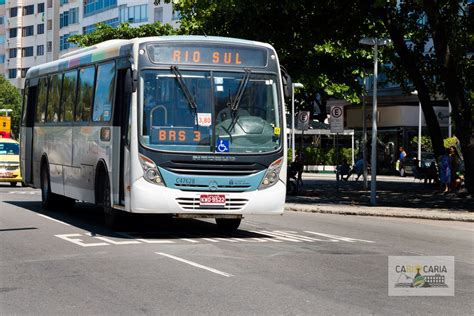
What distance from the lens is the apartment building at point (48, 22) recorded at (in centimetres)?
8738

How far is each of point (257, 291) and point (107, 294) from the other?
1577mm

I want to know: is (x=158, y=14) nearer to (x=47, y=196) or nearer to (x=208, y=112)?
(x=47, y=196)

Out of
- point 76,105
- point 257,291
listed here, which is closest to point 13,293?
point 257,291

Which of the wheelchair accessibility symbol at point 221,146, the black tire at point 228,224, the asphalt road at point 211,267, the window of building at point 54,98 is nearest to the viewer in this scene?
the asphalt road at point 211,267

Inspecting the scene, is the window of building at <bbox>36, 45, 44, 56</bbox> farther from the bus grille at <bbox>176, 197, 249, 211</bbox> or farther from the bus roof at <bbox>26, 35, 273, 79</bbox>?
the bus grille at <bbox>176, 197, 249, 211</bbox>

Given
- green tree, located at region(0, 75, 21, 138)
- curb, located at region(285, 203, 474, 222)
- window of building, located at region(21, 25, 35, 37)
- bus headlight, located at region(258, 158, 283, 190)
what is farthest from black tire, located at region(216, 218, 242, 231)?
window of building, located at region(21, 25, 35, 37)

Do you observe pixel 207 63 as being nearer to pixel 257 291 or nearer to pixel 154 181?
pixel 154 181

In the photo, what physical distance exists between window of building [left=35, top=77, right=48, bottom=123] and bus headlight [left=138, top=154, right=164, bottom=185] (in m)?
7.28

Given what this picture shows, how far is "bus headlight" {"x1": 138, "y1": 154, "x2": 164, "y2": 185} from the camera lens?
48.6 feet

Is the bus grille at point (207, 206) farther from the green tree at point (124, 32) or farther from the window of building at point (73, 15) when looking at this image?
the window of building at point (73, 15)

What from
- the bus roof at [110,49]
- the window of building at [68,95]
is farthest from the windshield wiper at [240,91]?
the window of building at [68,95]

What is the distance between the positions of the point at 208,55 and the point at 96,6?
81.9 metres

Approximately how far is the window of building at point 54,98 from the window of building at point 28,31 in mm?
97851

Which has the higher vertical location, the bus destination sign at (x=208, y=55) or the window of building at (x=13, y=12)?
the window of building at (x=13, y=12)
